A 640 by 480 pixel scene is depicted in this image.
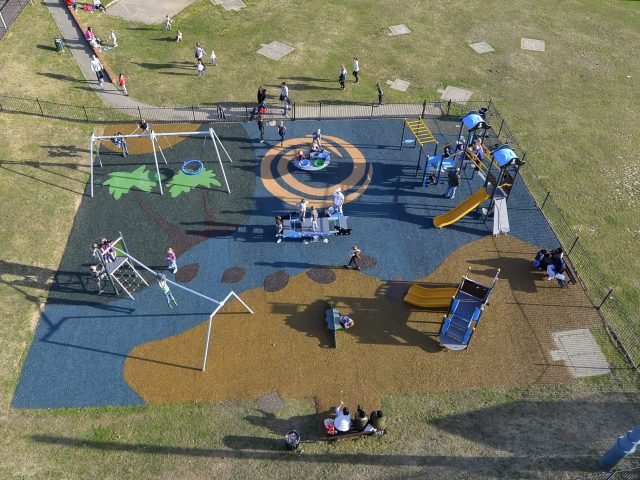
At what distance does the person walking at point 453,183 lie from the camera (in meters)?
30.3

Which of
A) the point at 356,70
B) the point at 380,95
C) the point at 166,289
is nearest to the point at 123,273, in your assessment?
the point at 166,289

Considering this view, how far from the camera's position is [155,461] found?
1955cm

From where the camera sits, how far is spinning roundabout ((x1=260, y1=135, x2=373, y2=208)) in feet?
102

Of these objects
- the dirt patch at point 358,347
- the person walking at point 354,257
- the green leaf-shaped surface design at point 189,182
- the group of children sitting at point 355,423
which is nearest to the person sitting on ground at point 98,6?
the green leaf-shaped surface design at point 189,182

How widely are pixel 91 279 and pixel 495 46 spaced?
135 feet

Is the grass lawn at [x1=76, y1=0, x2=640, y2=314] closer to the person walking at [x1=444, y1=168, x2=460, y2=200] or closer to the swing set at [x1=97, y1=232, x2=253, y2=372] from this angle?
the person walking at [x1=444, y1=168, x2=460, y2=200]

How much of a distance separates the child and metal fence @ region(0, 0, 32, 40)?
1301 inches

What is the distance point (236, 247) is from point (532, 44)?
37259mm

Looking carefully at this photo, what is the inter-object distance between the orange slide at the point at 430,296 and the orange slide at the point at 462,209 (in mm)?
5576

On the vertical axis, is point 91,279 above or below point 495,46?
below

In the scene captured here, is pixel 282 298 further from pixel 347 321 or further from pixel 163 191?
pixel 163 191

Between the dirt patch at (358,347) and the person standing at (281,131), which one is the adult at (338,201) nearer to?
the dirt patch at (358,347)

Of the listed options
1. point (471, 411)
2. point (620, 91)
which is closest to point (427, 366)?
point (471, 411)

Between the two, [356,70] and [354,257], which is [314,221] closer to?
[354,257]
